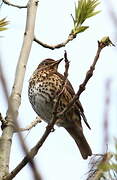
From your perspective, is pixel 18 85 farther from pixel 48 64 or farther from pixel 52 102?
pixel 48 64

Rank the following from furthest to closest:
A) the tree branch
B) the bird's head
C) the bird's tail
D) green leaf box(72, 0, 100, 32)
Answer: the bird's head → the bird's tail → green leaf box(72, 0, 100, 32) → the tree branch

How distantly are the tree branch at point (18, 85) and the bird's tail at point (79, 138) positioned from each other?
2198mm

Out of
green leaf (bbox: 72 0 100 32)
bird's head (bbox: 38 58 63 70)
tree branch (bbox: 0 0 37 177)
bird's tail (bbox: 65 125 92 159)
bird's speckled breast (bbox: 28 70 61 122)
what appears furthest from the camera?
bird's head (bbox: 38 58 63 70)

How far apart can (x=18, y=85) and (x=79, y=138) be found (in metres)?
2.63

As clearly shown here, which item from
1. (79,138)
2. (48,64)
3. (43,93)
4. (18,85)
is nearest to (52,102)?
(43,93)

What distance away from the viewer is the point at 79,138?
18.0 ft

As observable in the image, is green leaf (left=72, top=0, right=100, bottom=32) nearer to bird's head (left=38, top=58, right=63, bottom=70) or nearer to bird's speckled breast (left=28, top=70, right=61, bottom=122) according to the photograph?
bird's speckled breast (left=28, top=70, right=61, bottom=122)

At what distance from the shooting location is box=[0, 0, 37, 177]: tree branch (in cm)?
258

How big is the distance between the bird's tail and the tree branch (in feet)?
7.21

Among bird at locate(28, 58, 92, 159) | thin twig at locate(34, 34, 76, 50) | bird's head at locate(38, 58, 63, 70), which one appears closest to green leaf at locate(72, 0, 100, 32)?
thin twig at locate(34, 34, 76, 50)

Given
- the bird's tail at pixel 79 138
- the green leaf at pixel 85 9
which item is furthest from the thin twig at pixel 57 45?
the bird's tail at pixel 79 138

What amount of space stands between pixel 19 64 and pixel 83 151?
7.85ft

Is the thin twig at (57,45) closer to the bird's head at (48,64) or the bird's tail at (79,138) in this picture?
the bird's tail at (79,138)

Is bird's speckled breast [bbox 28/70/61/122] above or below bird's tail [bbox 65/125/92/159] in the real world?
above
